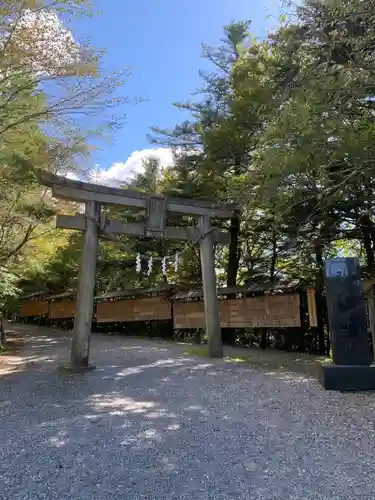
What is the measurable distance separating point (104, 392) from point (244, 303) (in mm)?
5628

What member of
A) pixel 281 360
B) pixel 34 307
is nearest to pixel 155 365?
pixel 281 360

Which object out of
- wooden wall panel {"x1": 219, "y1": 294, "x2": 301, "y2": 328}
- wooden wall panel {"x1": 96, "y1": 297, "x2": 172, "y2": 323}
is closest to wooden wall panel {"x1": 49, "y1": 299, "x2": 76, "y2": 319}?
wooden wall panel {"x1": 96, "y1": 297, "x2": 172, "y2": 323}

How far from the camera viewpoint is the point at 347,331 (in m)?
5.36

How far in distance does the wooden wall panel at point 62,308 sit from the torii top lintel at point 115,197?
33.6ft

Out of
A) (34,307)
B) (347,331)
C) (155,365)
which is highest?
(34,307)

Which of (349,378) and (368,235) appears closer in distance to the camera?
(349,378)

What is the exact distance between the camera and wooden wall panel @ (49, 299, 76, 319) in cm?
1762

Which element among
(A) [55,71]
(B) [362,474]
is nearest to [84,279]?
(A) [55,71]

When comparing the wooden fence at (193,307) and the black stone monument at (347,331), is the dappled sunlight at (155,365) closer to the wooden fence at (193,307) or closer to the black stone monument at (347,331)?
the wooden fence at (193,307)

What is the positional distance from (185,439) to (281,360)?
17.1ft

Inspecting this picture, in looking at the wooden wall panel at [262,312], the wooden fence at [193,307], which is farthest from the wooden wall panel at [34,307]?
the wooden wall panel at [262,312]

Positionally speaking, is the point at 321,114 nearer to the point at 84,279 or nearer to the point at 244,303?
the point at 84,279

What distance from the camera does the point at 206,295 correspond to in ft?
28.1

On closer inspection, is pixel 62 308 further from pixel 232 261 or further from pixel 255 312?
pixel 255 312
